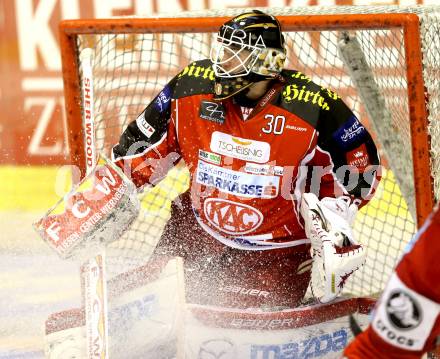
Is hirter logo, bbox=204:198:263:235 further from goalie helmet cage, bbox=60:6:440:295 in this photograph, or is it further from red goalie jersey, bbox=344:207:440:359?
red goalie jersey, bbox=344:207:440:359

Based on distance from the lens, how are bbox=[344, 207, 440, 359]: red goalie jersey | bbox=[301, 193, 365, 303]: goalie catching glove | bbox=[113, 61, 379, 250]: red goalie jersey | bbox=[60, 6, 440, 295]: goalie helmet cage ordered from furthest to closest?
1. bbox=[113, 61, 379, 250]: red goalie jersey
2. bbox=[60, 6, 440, 295]: goalie helmet cage
3. bbox=[301, 193, 365, 303]: goalie catching glove
4. bbox=[344, 207, 440, 359]: red goalie jersey

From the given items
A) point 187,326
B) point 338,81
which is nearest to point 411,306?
point 187,326

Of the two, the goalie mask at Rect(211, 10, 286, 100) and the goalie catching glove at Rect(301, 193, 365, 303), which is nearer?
the goalie catching glove at Rect(301, 193, 365, 303)

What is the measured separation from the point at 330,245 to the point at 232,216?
0.50 m

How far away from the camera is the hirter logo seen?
347cm

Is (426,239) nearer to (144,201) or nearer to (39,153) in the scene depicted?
(144,201)

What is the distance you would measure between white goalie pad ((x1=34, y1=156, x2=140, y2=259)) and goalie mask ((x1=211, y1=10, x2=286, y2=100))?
47 centimetres

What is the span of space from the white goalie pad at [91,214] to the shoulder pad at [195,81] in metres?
0.45

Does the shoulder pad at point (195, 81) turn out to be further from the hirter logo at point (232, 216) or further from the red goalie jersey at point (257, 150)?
the hirter logo at point (232, 216)

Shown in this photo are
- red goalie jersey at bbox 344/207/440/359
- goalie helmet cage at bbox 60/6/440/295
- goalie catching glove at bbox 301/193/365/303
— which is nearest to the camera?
red goalie jersey at bbox 344/207/440/359

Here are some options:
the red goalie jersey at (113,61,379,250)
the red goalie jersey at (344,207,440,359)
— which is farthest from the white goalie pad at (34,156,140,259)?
the red goalie jersey at (344,207,440,359)

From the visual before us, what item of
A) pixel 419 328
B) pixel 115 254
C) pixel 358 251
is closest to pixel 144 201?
pixel 115 254

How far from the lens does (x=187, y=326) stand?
10.8ft

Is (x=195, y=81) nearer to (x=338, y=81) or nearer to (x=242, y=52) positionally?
(x=242, y=52)
